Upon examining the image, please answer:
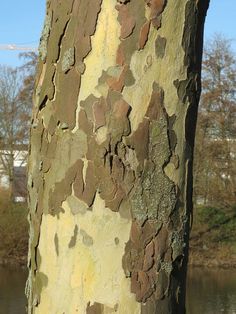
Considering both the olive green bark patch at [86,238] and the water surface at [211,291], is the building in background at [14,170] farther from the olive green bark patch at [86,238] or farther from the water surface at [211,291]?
the olive green bark patch at [86,238]

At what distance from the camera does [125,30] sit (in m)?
1.19

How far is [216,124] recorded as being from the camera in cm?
2462

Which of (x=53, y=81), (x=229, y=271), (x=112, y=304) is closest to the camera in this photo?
(x=112, y=304)

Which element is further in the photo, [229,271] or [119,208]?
Answer: [229,271]

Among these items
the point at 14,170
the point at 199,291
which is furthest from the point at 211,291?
the point at 14,170

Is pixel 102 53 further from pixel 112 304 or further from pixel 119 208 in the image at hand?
pixel 112 304

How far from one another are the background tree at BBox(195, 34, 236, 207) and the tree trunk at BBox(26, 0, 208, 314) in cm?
2283

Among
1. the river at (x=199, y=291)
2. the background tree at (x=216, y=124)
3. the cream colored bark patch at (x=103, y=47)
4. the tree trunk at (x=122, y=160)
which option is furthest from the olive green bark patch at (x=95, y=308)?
the background tree at (x=216, y=124)

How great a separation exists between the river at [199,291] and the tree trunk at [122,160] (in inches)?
551

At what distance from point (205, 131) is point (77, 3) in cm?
2343

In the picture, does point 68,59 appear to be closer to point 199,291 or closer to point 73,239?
point 73,239

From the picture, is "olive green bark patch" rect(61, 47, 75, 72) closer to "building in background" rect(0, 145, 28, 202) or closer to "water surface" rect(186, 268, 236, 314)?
"water surface" rect(186, 268, 236, 314)

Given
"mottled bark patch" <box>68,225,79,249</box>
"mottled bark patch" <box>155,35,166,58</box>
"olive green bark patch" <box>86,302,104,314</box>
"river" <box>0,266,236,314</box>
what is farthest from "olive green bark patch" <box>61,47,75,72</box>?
"river" <box>0,266,236,314</box>

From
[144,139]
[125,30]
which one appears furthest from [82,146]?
[125,30]
